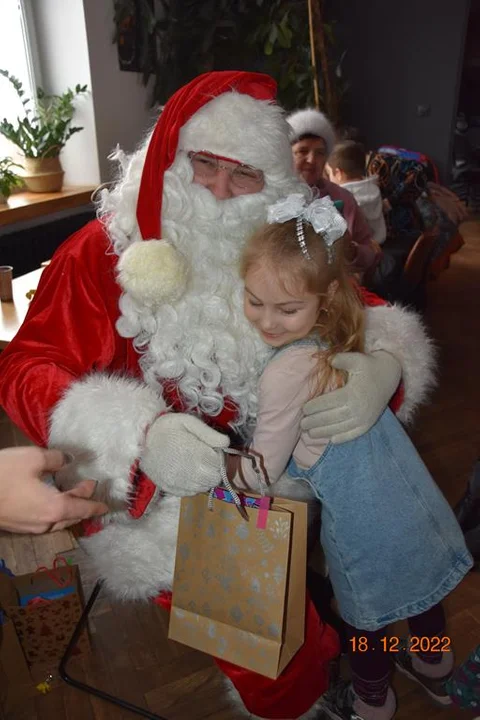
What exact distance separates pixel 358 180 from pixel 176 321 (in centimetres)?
303

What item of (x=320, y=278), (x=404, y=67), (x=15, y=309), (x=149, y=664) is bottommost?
(x=149, y=664)

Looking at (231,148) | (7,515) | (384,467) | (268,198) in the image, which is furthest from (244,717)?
(231,148)

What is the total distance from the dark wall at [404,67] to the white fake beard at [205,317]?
5.72 m

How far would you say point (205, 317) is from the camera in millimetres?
1369

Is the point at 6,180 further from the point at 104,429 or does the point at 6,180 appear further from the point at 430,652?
the point at 430,652

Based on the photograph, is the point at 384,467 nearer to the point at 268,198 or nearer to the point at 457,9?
the point at 268,198

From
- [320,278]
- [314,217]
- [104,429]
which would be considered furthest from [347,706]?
[314,217]

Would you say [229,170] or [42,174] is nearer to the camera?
[229,170]

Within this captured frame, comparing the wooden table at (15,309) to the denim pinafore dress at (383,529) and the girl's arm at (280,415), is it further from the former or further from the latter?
the denim pinafore dress at (383,529)

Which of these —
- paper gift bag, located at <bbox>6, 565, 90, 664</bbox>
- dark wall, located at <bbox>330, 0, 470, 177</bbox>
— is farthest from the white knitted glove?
dark wall, located at <bbox>330, 0, 470, 177</bbox>

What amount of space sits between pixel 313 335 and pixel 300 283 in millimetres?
132

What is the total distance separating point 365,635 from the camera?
1394mm

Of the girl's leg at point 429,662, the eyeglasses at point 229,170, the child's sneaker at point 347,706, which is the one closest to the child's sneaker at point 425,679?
the girl's leg at point 429,662
